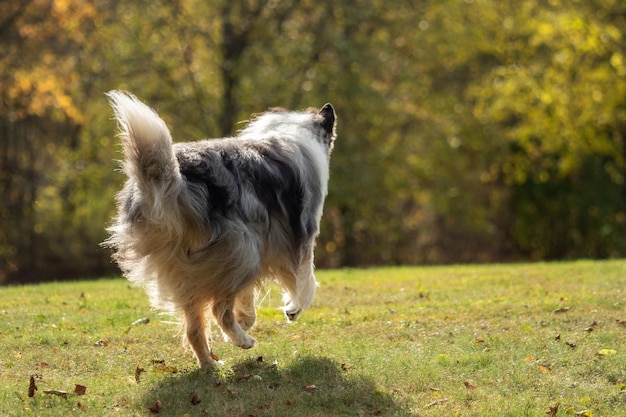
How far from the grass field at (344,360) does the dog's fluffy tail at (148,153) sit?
4.64 feet

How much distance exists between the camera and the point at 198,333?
7020 millimetres

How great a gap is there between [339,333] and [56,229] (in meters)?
14.7

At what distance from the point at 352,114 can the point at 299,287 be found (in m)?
16.2

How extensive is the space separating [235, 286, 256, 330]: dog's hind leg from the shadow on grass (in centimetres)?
59

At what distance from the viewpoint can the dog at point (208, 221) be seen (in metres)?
→ 6.39

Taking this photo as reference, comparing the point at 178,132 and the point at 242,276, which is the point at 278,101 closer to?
the point at 178,132

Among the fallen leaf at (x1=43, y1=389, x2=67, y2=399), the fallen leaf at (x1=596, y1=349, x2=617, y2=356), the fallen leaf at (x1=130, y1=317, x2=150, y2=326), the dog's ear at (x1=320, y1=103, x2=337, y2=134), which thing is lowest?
the fallen leaf at (x1=43, y1=389, x2=67, y2=399)

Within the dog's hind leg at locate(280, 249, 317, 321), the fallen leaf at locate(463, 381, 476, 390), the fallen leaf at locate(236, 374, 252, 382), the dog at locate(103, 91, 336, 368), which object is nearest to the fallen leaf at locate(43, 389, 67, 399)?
the dog at locate(103, 91, 336, 368)

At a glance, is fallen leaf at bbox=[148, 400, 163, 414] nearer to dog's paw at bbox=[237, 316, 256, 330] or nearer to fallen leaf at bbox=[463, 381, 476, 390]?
dog's paw at bbox=[237, 316, 256, 330]

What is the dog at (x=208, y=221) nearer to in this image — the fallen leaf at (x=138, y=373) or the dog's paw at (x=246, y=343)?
the dog's paw at (x=246, y=343)

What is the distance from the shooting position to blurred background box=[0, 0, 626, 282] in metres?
22.0

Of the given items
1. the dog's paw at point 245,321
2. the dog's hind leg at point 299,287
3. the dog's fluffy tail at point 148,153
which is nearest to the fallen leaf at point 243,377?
the dog's paw at point 245,321

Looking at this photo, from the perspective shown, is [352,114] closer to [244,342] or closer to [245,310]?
[245,310]

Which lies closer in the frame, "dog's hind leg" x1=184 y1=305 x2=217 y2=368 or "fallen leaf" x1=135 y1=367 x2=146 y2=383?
"fallen leaf" x1=135 y1=367 x2=146 y2=383
